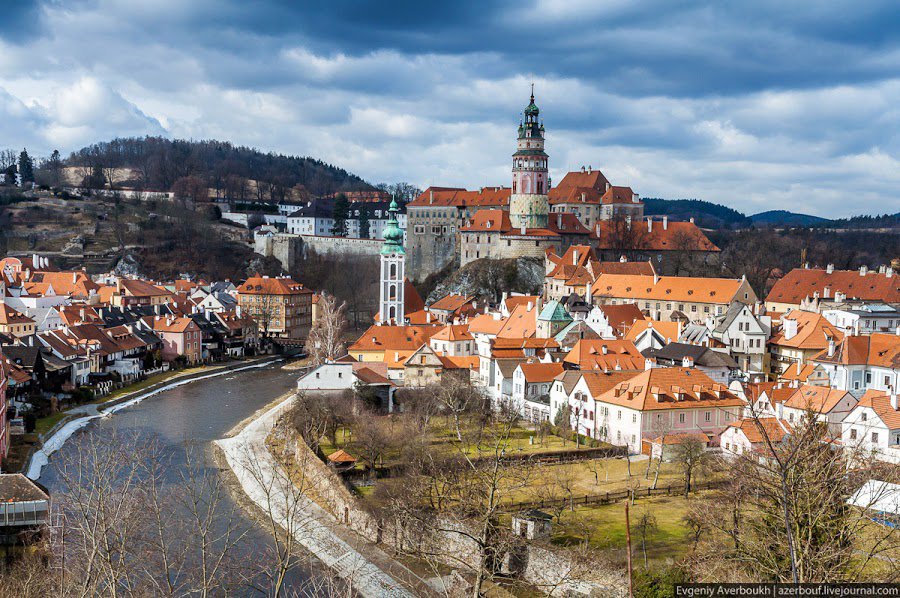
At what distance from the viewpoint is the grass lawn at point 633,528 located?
60.7 feet

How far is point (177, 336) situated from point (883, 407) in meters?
35.0

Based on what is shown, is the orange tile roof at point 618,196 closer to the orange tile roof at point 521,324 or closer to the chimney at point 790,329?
the orange tile roof at point 521,324

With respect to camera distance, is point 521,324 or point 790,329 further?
point 521,324

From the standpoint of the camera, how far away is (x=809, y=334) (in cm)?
3675

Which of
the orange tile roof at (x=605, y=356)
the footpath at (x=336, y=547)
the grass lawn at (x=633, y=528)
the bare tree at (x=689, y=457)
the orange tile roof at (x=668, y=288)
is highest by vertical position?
the orange tile roof at (x=668, y=288)

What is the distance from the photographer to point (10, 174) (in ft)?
321

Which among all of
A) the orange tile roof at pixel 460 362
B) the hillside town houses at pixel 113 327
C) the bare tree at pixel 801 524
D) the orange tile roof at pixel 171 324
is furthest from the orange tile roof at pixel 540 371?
the orange tile roof at pixel 171 324

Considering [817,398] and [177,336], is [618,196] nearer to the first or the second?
[177,336]

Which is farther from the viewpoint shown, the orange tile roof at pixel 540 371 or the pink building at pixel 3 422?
the orange tile roof at pixel 540 371

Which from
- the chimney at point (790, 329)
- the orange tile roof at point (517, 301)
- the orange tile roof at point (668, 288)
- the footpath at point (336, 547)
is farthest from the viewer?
the orange tile roof at point (668, 288)

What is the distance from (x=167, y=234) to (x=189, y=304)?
80.2 ft

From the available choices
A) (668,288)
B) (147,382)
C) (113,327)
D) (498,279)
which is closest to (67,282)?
(113,327)

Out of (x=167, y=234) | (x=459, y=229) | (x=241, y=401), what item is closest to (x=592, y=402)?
(x=241, y=401)

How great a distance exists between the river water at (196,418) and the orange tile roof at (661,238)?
84.8ft
